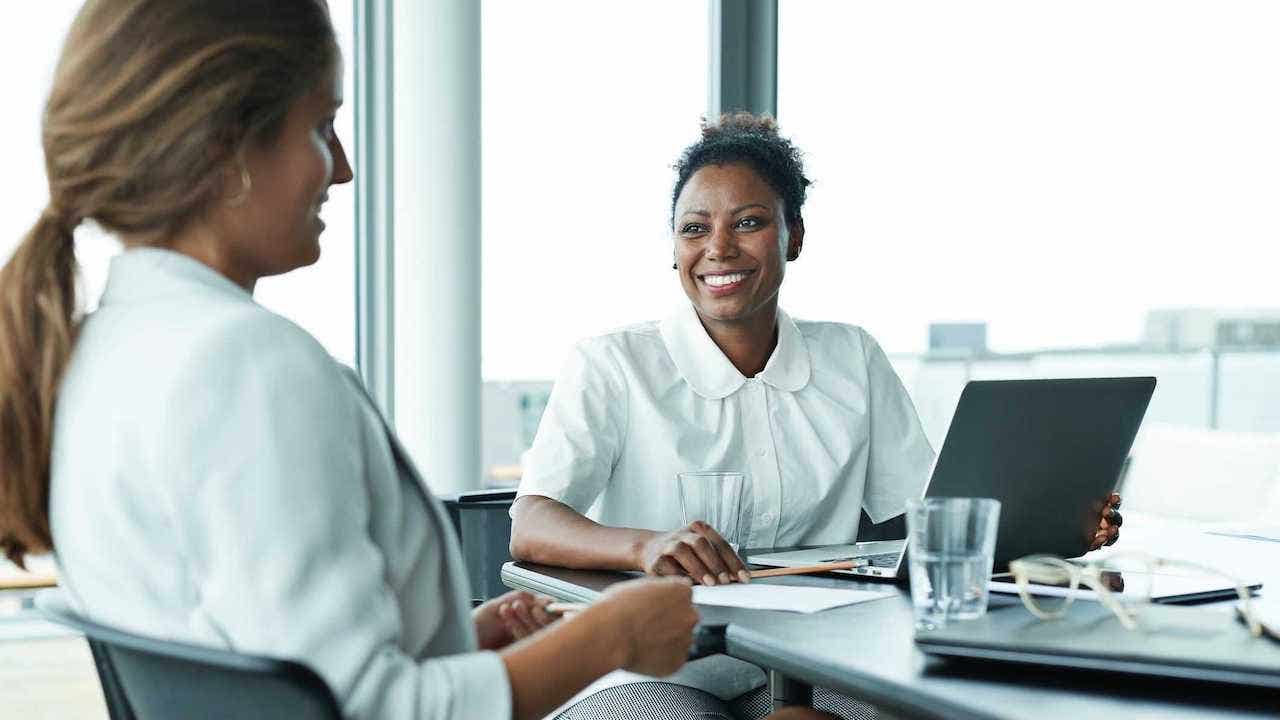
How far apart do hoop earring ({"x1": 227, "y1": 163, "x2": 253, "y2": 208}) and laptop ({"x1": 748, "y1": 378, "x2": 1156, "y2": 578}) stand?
758 millimetres

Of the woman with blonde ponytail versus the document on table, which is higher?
the woman with blonde ponytail

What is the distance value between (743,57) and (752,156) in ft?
5.68

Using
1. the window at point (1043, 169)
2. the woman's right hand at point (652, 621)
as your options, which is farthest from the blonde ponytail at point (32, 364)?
the window at point (1043, 169)

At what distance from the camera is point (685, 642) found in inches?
47.0

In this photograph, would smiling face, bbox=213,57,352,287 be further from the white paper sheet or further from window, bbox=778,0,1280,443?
window, bbox=778,0,1280,443

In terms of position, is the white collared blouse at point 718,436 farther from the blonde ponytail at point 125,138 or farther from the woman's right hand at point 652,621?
the blonde ponytail at point 125,138

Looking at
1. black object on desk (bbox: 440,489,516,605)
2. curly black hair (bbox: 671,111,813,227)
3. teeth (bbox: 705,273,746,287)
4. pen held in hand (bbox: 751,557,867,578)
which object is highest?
curly black hair (bbox: 671,111,813,227)

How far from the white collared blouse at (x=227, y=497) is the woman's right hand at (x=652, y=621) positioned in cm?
13

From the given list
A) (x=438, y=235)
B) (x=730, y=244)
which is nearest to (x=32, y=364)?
(x=730, y=244)

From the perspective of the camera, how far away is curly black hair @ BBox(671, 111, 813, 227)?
2348 millimetres

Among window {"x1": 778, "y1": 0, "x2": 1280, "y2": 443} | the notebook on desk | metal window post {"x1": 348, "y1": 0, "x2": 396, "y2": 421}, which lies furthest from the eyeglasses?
window {"x1": 778, "y1": 0, "x2": 1280, "y2": 443}

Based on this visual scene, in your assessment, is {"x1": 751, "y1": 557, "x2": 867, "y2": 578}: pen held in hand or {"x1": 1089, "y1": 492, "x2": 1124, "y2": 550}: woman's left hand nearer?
{"x1": 751, "y1": 557, "x2": 867, "y2": 578}: pen held in hand

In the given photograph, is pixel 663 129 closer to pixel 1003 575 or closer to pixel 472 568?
pixel 472 568

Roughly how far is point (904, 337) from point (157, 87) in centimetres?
366
